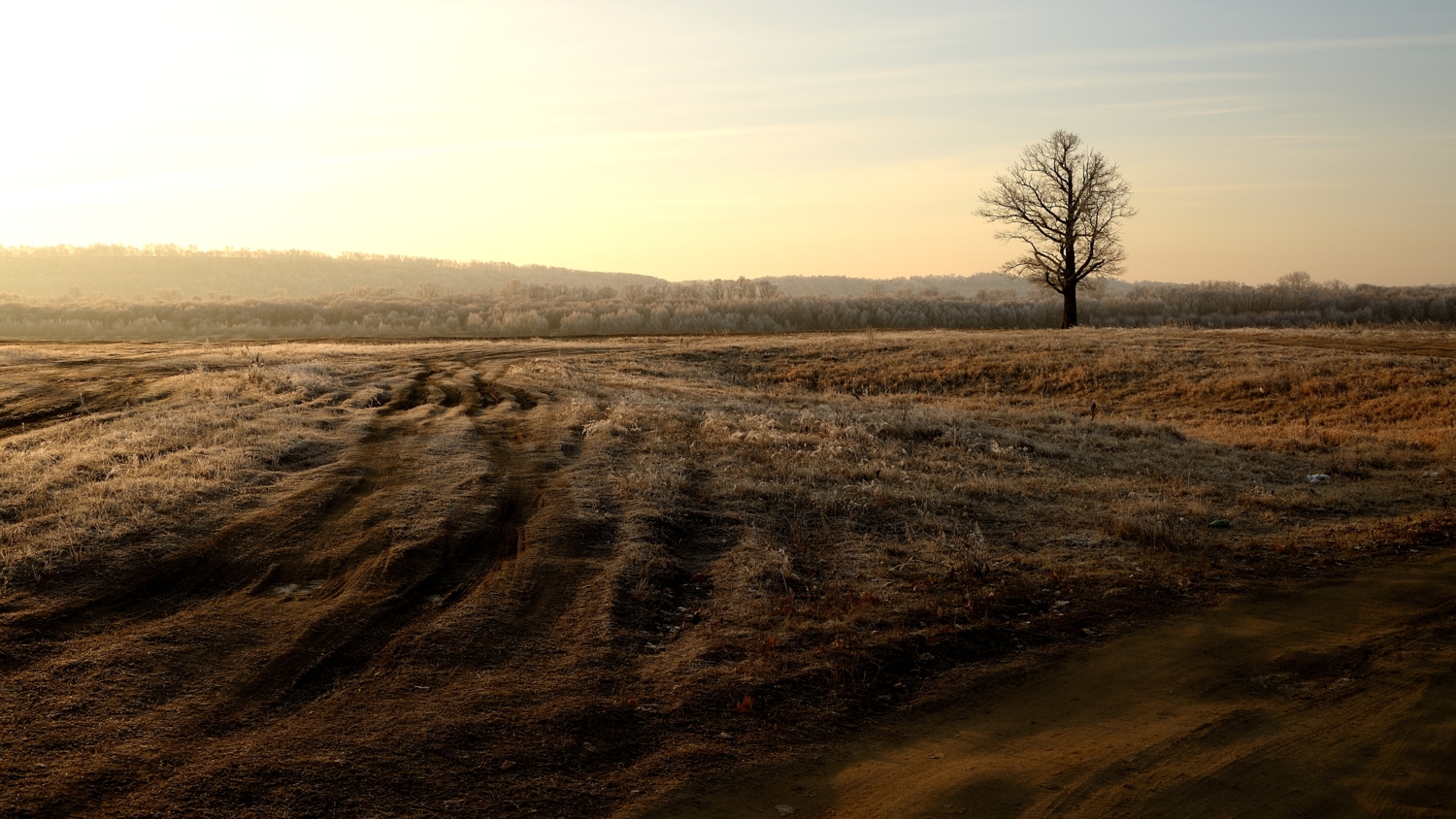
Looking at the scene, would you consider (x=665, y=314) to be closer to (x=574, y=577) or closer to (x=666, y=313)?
(x=666, y=313)

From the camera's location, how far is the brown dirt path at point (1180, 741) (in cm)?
553

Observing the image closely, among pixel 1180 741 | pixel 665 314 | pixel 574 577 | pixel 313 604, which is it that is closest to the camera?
pixel 1180 741

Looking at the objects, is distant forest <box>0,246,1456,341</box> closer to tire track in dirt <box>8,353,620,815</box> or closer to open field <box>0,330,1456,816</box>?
open field <box>0,330,1456,816</box>

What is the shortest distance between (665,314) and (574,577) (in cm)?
6903

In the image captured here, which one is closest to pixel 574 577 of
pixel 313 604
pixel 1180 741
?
pixel 313 604

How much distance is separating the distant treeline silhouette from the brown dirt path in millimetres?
58077

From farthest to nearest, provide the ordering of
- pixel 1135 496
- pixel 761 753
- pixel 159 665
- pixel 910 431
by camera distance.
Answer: pixel 910 431
pixel 1135 496
pixel 159 665
pixel 761 753

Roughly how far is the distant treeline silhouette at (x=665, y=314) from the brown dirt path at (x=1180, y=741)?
58.1 m

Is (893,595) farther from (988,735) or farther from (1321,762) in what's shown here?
(1321,762)

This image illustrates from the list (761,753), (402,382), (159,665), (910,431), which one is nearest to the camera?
(761,753)

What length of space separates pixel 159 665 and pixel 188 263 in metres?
176

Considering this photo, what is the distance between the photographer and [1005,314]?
248 ft

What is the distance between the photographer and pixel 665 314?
77438 mm

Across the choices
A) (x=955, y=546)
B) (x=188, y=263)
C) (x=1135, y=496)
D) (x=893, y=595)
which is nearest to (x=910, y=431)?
(x=1135, y=496)
